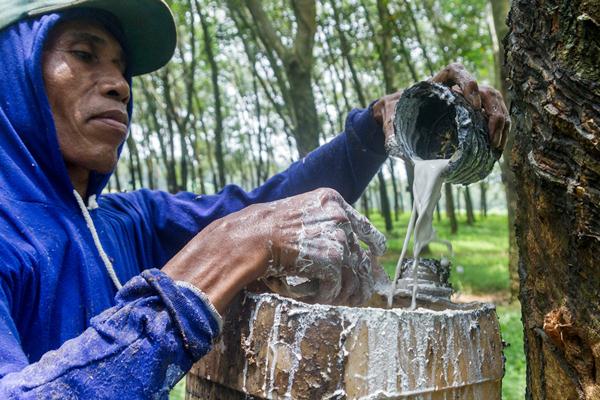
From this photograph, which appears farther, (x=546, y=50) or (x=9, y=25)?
(x=9, y=25)

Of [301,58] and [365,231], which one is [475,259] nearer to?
[301,58]

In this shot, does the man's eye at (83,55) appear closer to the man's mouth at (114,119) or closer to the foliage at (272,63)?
the man's mouth at (114,119)

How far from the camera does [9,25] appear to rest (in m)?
1.65

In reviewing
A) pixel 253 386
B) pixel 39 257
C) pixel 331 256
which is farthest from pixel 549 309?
pixel 39 257

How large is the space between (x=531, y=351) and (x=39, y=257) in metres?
1.12

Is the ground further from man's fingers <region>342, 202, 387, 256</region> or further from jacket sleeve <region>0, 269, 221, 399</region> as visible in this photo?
jacket sleeve <region>0, 269, 221, 399</region>

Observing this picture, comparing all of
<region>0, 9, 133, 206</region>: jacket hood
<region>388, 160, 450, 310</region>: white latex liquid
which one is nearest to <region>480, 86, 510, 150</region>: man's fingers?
<region>388, 160, 450, 310</region>: white latex liquid

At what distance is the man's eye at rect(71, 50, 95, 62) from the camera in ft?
5.54

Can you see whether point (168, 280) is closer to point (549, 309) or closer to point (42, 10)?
point (549, 309)

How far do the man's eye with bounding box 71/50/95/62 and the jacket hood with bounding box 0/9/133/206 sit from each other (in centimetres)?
9

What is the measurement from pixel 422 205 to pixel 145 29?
3.37 ft

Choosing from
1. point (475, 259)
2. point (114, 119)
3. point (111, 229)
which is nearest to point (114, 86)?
point (114, 119)

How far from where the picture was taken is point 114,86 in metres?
1.72

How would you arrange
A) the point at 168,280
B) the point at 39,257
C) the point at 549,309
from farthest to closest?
the point at 39,257
the point at 549,309
the point at 168,280
